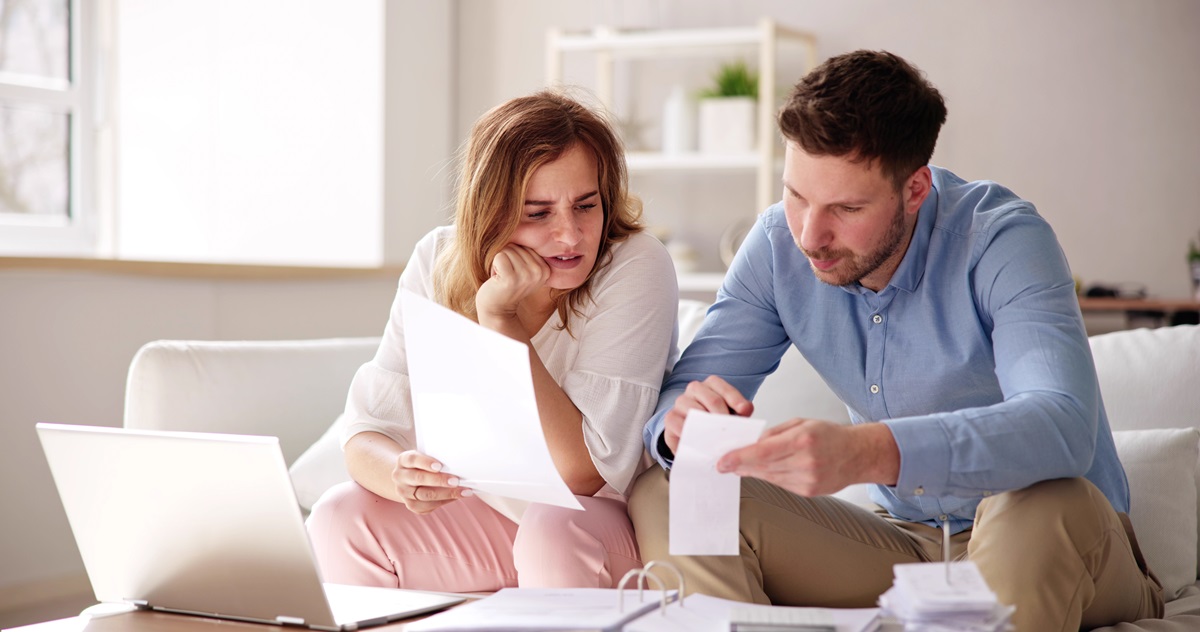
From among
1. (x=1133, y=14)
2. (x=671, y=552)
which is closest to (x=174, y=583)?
(x=671, y=552)

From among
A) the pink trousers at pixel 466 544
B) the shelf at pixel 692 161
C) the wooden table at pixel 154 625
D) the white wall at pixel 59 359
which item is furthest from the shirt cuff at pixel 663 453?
the shelf at pixel 692 161

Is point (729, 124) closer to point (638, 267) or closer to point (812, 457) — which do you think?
point (638, 267)

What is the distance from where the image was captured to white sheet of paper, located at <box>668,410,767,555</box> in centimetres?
113

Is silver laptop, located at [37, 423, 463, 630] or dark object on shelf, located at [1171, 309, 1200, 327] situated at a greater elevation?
dark object on shelf, located at [1171, 309, 1200, 327]

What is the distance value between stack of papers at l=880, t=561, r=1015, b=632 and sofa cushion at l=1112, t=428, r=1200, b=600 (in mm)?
868

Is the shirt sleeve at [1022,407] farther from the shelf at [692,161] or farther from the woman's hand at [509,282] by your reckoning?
the shelf at [692,161]

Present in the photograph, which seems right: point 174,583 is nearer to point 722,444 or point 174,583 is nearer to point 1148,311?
point 722,444

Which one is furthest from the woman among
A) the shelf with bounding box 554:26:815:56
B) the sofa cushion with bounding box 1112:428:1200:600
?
the shelf with bounding box 554:26:815:56

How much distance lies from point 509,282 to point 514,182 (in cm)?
14

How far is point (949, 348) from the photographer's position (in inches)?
59.6

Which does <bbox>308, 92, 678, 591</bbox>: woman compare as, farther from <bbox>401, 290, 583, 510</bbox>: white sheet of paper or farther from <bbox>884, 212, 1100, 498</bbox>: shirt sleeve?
<bbox>884, 212, 1100, 498</bbox>: shirt sleeve

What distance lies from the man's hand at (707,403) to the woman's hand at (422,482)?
267 millimetres

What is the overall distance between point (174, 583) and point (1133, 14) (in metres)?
3.31

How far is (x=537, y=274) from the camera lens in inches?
63.2
